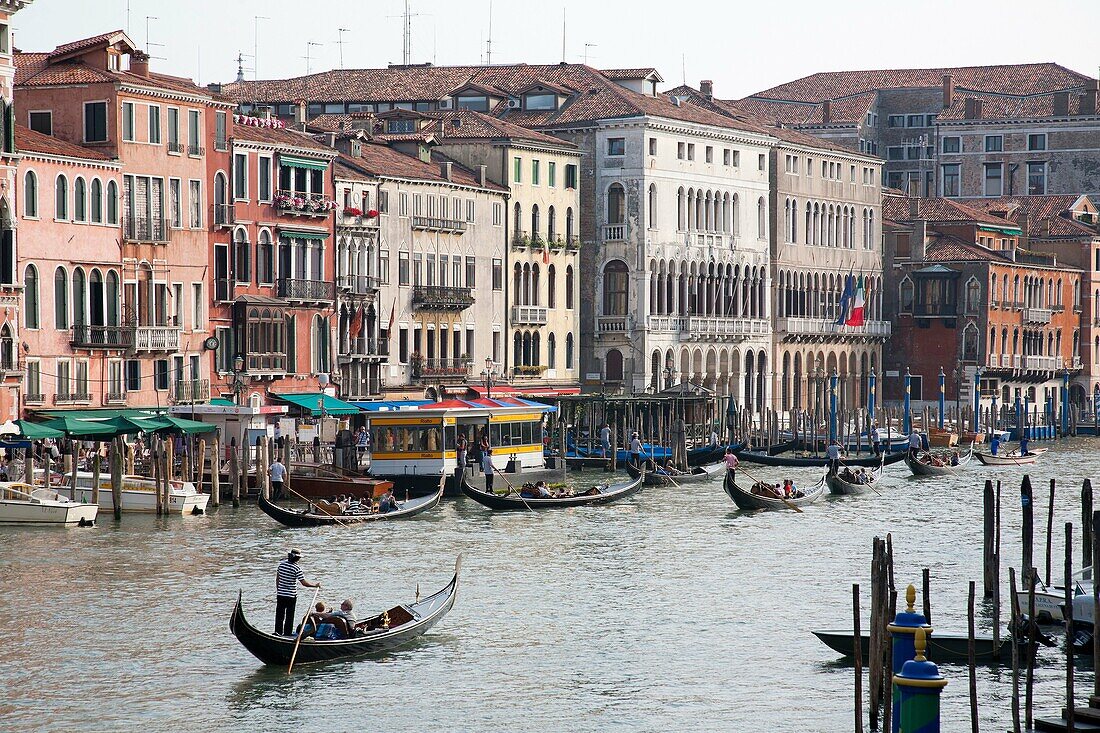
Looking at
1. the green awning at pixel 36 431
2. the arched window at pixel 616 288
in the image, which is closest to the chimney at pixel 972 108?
the arched window at pixel 616 288

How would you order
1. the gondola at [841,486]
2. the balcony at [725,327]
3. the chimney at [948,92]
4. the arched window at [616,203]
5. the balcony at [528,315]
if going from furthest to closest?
the chimney at [948,92]
the balcony at [725,327]
the arched window at [616,203]
the balcony at [528,315]
the gondola at [841,486]

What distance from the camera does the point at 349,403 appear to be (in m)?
48.4

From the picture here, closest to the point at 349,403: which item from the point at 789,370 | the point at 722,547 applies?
the point at 722,547

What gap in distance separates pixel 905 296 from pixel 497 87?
17124mm

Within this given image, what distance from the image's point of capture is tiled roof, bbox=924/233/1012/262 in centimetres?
7175

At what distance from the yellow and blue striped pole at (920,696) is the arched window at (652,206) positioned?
47.9 m

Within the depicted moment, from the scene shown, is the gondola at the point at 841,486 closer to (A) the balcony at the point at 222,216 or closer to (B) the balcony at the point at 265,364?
(B) the balcony at the point at 265,364

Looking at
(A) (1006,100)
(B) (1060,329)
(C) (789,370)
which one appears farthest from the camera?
(A) (1006,100)

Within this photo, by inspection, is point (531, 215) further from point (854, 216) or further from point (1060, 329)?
point (1060, 329)

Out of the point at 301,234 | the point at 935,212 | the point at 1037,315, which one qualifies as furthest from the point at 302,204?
the point at 1037,315

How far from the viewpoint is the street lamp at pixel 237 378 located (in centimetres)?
4741

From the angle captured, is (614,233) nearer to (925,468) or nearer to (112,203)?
(925,468)

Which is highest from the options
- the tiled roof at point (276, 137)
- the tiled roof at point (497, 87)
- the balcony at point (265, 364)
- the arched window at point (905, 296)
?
the tiled roof at point (497, 87)

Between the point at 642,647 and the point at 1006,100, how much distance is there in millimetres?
62272
